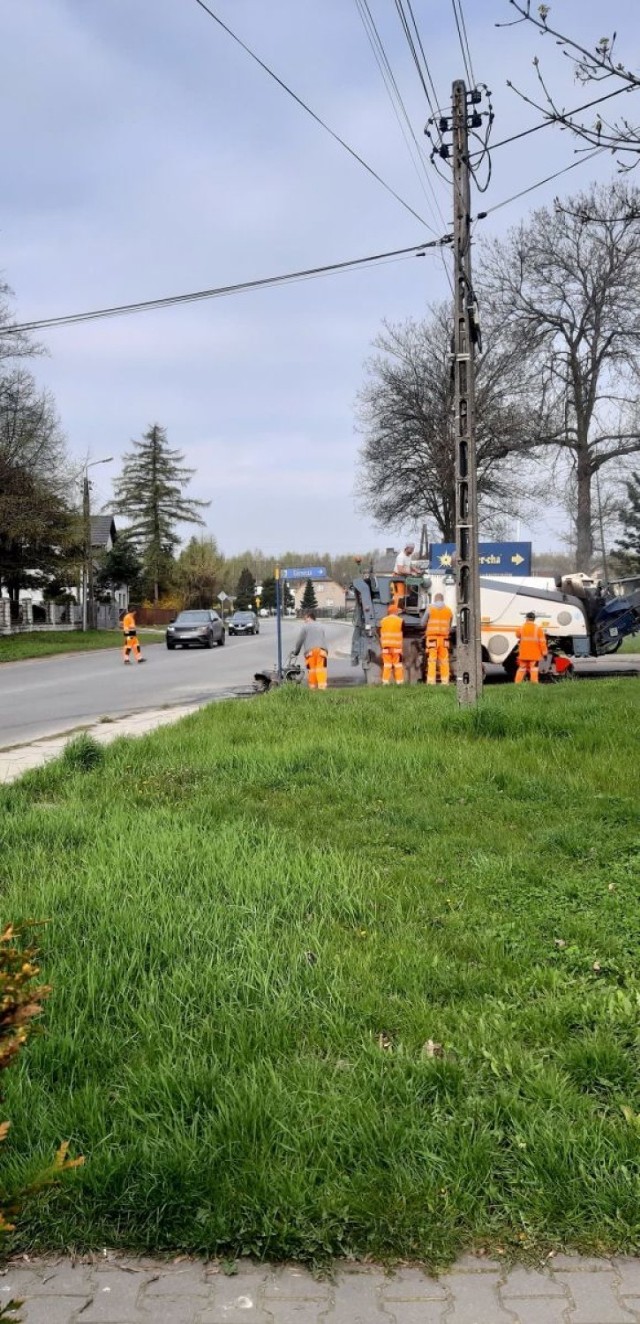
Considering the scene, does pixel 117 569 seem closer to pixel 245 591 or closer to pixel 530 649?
pixel 245 591

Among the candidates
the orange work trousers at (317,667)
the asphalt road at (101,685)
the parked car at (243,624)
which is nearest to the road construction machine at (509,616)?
the orange work trousers at (317,667)

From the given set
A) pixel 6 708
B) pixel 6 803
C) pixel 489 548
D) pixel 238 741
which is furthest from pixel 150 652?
pixel 6 803

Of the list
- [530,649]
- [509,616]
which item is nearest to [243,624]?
[509,616]

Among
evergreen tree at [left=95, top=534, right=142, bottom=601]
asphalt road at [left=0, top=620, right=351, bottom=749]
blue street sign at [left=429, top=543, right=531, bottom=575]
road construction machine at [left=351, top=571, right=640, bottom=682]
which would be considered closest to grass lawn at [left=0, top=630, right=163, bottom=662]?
asphalt road at [left=0, top=620, right=351, bottom=749]

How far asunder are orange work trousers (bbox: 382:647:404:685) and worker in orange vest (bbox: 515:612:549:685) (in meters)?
1.99

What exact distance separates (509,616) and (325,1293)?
1670cm

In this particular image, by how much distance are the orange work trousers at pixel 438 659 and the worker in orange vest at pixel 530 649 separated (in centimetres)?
123

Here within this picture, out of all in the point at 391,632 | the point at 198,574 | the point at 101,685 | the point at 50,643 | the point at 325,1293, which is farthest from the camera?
the point at 198,574

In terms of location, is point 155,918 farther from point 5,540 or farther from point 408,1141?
point 5,540

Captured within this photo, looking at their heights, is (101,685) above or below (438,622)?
below

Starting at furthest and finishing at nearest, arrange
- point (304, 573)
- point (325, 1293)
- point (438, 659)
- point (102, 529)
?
point (102, 529) → point (304, 573) → point (438, 659) → point (325, 1293)

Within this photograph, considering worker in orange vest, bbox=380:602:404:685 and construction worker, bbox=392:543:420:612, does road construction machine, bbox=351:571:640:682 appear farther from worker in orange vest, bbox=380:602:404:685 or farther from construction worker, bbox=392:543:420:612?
worker in orange vest, bbox=380:602:404:685

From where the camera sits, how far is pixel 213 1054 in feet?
10.4

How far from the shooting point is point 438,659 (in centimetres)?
1723
